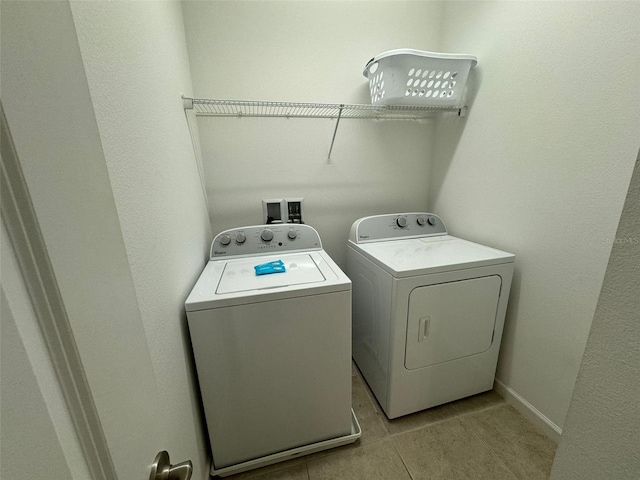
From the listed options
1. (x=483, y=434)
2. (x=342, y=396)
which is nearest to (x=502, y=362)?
(x=483, y=434)

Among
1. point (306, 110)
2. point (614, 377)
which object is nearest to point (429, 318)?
point (614, 377)

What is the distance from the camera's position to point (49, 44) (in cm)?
26

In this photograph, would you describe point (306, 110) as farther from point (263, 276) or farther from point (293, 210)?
point (263, 276)

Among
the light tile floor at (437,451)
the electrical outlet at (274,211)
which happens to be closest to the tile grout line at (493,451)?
the light tile floor at (437,451)

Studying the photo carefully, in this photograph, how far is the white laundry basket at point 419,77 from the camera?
1.51 meters

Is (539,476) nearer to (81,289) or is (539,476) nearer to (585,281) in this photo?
(585,281)

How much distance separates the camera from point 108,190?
1.21 feet

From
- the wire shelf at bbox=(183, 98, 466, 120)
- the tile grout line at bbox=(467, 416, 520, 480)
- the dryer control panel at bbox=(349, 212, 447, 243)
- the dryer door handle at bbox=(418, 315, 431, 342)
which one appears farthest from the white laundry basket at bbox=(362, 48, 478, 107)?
the tile grout line at bbox=(467, 416, 520, 480)

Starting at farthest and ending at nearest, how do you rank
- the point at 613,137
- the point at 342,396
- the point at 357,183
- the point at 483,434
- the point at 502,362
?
the point at 357,183 → the point at 502,362 → the point at 483,434 → the point at 342,396 → the point at 613,137

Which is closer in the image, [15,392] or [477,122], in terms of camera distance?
[15,392]

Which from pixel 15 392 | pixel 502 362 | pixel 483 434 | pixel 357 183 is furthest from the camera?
pixel 357 183

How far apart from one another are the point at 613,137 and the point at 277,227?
5.54ft

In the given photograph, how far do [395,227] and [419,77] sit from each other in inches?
38.8

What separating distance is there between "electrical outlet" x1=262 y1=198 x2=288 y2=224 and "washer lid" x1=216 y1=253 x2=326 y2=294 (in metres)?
0.38
